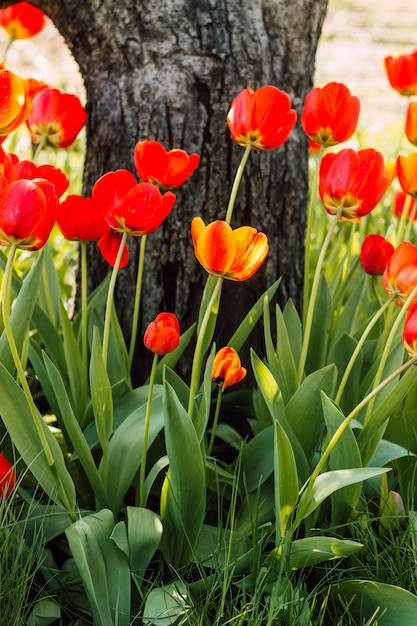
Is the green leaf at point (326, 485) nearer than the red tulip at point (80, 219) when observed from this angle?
Yes

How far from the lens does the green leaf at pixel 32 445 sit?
1.23 metres

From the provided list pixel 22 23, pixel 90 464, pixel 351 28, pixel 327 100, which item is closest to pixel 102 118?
pixel 22 23

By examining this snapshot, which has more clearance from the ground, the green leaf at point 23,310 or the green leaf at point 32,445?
the green leaf at point 23,310

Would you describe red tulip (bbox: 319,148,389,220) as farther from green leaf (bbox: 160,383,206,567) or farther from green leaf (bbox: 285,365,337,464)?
green leaf (bbox: 160,383,206,567)

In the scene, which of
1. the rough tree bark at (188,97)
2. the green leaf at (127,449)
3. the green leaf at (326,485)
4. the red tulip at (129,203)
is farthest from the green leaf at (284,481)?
the rough tree bark at (188,97)

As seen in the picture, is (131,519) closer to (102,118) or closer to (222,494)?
(222,494)

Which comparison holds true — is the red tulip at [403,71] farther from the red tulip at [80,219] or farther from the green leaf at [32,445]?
the green leaf at [32,445]

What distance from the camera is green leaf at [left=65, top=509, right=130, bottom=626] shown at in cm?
119

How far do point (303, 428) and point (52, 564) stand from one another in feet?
1.61

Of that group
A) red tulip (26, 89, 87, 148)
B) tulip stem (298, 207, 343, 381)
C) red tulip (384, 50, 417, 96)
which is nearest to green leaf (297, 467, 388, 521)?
tulip stem (298, 207, 343, 381)

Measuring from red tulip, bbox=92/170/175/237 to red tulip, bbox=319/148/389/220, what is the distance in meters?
0.28

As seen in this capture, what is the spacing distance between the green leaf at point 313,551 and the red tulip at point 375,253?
1.97ft

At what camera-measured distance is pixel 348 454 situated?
4.25 feet

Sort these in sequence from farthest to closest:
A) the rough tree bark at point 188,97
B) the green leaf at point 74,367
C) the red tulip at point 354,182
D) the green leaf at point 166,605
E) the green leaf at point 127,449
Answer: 1. the rough tree bark at point 188,97
2. the green leaf at point 74,367
3. the green leaf at point 127,449
4. the red tulip at point 354,182
5. the green leaf at point 166,605
